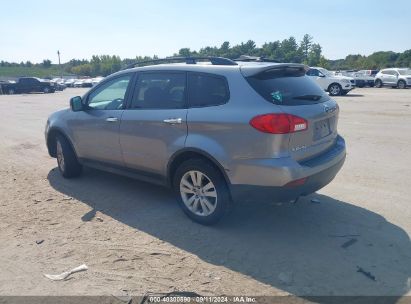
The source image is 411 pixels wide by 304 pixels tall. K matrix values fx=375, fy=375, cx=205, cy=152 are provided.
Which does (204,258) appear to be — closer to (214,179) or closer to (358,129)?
(214,179)

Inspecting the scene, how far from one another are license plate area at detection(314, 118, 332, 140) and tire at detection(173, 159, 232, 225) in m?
1.12

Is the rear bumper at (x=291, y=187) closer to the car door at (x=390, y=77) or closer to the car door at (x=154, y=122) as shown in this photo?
the car door at (x=154, y=122)

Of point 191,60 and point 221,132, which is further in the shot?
point 191,60

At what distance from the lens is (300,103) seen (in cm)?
392

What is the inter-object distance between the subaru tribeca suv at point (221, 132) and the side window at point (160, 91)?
1 centimetres

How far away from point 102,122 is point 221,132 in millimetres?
2108

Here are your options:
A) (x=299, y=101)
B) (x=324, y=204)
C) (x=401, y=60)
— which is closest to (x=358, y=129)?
(x=324, y=204)

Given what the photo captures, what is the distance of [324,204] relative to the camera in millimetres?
4863

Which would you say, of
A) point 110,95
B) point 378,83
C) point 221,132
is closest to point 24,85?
point 378,83

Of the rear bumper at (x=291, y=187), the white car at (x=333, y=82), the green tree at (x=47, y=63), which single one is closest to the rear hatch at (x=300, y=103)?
the rear bumper at (x=291, y=187)

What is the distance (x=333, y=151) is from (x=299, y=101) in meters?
0.82

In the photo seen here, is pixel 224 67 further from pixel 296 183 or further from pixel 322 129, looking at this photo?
pixel 296 183

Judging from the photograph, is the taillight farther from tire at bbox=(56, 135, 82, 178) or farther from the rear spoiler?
tire at bbox=(56, 135, 82, 178)

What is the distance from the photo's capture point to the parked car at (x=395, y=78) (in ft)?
99.2
